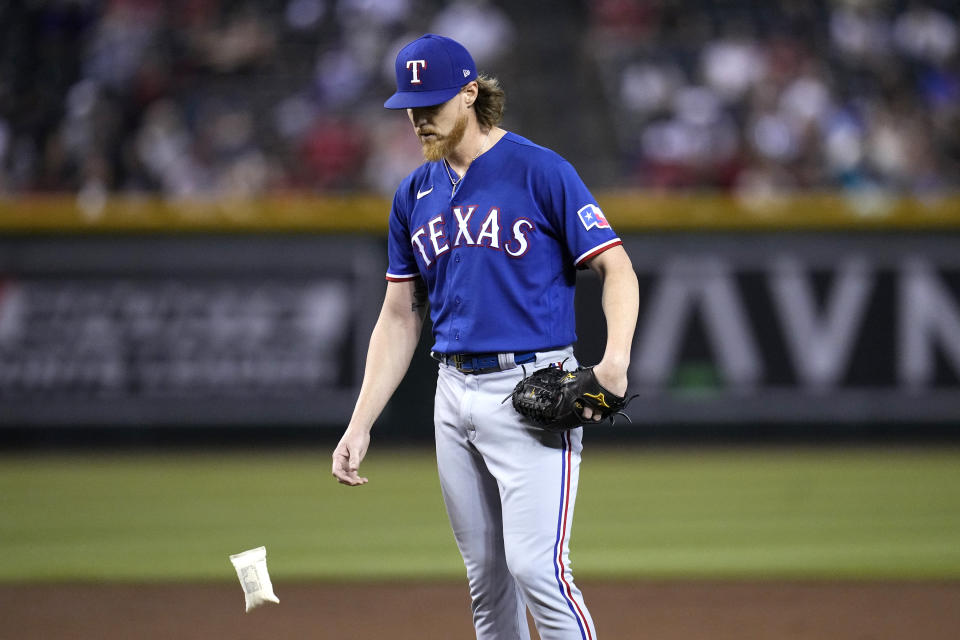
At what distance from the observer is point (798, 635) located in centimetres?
519

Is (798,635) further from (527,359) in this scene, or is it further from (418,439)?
(418,439)

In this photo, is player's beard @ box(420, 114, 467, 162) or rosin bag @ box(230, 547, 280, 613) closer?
player's beard @ box(420, 114, 467, 162)

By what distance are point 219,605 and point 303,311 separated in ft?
18.2

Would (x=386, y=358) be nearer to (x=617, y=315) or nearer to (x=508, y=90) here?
(x=617, y=315)

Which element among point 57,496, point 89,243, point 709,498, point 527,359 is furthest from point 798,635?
point 89,243

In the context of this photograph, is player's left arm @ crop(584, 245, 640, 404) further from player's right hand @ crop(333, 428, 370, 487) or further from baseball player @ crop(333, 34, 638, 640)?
player's right hand @ crop(333, 428, 370, 487)

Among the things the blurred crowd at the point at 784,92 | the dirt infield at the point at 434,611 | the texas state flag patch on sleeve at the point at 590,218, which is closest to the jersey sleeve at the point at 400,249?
the texas state flag patch on sleeve at the point at 590,218

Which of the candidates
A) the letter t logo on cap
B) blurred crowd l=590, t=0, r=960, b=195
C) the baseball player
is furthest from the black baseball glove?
blurred crowd l=590, t=0, r=960, b=195

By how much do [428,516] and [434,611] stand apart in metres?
2.60

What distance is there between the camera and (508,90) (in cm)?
1504

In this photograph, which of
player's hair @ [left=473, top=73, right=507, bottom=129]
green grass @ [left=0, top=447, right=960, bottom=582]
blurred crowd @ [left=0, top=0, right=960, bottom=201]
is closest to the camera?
player's hair @ [left=473, top=73, right=507, bottom=129]

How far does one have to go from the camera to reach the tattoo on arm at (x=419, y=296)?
399 cm

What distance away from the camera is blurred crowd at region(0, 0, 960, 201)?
12.6 metres

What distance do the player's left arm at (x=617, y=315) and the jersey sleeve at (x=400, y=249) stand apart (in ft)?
2.26
